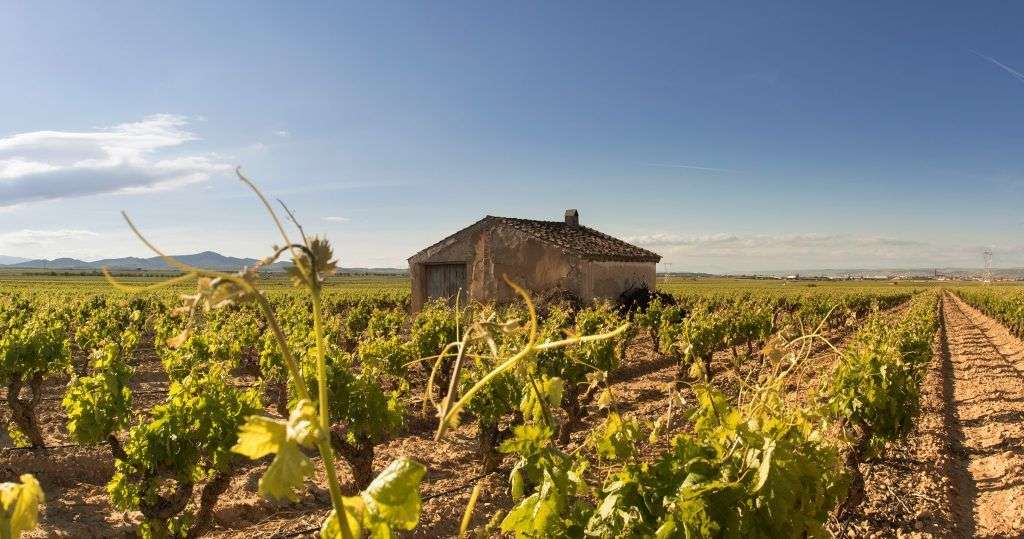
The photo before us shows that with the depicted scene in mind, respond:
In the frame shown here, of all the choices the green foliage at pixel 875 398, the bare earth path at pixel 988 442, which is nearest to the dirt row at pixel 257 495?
the green foliage at pixel 875 398

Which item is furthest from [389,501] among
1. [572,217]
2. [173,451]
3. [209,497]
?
[572,217]

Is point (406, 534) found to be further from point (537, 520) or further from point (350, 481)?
point (537, 520)

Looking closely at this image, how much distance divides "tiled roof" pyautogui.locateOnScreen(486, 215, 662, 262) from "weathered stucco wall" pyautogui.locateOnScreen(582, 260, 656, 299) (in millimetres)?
258

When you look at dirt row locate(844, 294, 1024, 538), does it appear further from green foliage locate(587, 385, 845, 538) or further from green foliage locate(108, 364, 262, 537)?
green foliage locate(108, 364, 262, 537)

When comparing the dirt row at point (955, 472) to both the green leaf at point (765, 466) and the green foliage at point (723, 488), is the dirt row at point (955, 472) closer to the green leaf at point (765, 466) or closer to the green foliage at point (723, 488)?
the green foliage at point (723, 488)

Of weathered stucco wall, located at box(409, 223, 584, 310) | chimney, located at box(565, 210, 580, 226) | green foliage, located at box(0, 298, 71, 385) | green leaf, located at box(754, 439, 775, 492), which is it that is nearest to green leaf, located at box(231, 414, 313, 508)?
green leaf, located at box(754, 439, 775, 492)

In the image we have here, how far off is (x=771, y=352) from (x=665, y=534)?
858 mm

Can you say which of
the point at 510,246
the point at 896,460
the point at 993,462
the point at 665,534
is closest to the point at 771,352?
the point at 665,534

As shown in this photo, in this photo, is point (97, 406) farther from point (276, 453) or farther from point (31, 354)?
point (276, 453)

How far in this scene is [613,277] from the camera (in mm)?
24641

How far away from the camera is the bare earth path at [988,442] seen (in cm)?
725

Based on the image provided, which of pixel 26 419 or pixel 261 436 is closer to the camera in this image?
pixel 261 436

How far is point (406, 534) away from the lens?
21.8ft

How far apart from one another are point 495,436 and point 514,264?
15.0m
